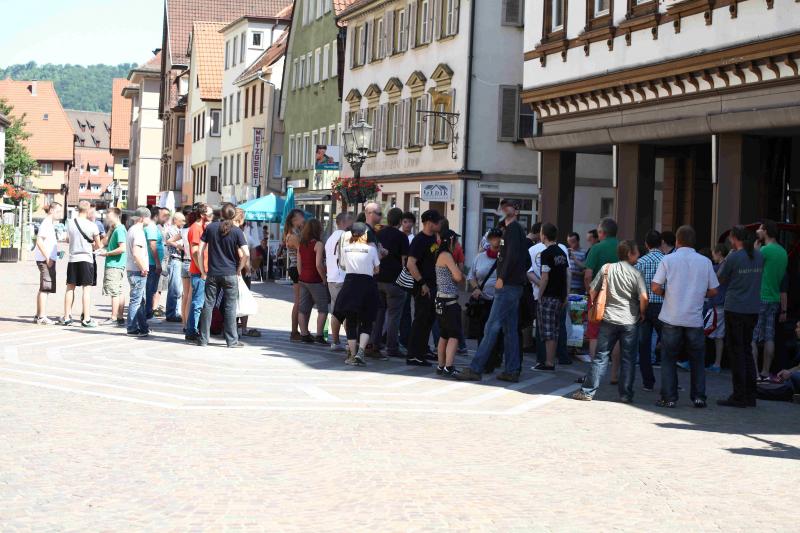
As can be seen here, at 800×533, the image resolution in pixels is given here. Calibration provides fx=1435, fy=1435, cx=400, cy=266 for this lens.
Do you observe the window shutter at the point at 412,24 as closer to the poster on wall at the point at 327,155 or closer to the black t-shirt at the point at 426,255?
the poster on wall at the point at 327,155

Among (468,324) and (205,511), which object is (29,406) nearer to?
(205,511)

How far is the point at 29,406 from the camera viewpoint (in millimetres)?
12117

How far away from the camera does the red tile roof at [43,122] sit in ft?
473

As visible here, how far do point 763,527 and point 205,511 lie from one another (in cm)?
309

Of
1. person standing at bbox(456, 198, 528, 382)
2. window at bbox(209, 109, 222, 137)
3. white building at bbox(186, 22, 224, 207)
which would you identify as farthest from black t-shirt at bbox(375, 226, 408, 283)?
window at bbox(209, 109, 222, 137)

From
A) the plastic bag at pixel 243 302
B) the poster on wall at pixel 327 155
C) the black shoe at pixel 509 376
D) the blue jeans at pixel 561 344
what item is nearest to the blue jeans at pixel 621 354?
the black shoe at pixel 509 376

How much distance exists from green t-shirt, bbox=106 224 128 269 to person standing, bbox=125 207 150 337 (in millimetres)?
160

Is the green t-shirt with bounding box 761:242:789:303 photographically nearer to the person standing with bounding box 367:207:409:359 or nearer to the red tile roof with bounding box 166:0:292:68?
the person standing with bounding box 367:207:409:359

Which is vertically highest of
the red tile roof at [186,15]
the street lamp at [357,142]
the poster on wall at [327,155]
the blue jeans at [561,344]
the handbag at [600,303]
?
the red tile roof at [186,15]

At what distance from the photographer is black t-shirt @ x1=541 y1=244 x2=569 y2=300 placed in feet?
57.1

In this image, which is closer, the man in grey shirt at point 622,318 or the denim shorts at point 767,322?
the man in grey shirt at point 622,318

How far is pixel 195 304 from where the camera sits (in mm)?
19703

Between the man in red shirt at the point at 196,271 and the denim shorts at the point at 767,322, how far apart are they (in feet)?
23.6

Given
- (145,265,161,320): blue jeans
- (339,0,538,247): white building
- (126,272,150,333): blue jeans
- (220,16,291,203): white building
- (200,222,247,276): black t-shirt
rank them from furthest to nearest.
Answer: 1. (220,16,291,203): white building
2. (339,0,538,247): white building
3. (145,265,161,320): blue jeans
4. (126,272,150,333): blue jeans
5. (200,222,247,276): black t-shirt
